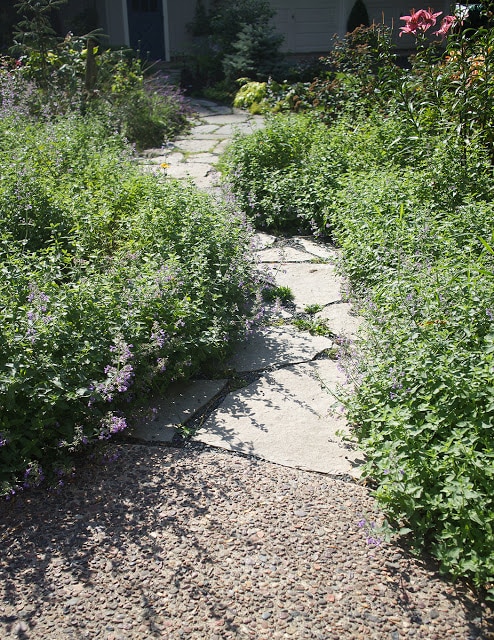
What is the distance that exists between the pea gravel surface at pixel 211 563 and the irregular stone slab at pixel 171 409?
0.74ft

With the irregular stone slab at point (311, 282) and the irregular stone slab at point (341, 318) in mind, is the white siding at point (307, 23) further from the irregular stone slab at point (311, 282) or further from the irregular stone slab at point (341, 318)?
the irregular stone slab at point (341, 318)

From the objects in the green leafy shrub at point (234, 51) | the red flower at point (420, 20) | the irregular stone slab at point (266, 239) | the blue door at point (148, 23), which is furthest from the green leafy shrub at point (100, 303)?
the blue door at point (148, 23)

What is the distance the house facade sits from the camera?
16.4 metres

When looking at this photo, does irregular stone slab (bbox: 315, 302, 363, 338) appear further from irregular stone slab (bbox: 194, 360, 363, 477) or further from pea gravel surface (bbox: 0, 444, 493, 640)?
pea gravel surface (bbox: 0, 444, 493, 640)

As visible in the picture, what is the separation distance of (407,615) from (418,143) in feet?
13.5

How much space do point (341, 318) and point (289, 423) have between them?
1197mm

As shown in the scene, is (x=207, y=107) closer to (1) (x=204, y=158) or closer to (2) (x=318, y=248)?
(1) (x=204, y=158)

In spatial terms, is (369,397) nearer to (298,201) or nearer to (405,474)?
(405,474)

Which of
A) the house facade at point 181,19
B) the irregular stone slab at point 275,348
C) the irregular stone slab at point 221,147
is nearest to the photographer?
the irregular stone slab at point 275,348

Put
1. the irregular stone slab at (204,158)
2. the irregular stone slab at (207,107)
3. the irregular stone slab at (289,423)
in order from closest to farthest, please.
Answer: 1. the irregular stone slab at (289,423)
2. the irregular stone slab at (204,158)
3. the irregular stone slab at (207,107)

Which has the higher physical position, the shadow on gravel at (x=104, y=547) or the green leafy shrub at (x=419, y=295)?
the green leafy shrub at (x=419, y=295)

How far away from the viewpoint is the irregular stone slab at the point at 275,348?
3.62 m

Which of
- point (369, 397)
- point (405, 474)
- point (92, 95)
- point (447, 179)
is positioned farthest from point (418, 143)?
point (92, 95)

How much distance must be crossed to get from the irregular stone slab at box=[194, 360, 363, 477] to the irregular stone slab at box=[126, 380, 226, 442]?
0.11 m
